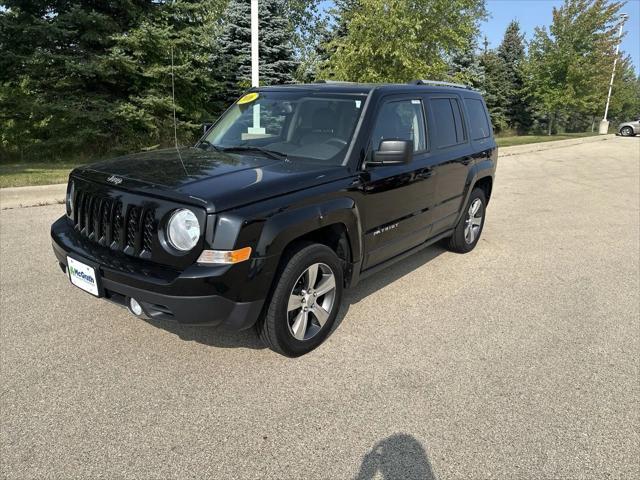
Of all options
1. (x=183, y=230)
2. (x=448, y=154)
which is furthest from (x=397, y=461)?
(x=448, y=154)

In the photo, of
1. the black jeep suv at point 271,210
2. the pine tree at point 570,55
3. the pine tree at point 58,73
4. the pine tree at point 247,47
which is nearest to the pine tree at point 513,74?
the pine tree at point 570,55

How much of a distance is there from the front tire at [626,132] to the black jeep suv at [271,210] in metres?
39.2

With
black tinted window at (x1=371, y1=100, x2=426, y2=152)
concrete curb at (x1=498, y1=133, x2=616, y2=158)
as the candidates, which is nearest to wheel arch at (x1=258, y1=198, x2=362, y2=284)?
black tinted window at (x1=371, y1=100, x2=426, y2=152)

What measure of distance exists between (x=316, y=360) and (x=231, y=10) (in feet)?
54.1

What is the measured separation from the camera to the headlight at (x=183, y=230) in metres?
2.82

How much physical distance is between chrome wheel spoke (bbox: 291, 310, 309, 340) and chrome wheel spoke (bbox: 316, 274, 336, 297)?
0.18 metres

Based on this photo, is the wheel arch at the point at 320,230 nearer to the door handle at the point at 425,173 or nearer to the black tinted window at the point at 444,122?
the door handle at the point at 425,173

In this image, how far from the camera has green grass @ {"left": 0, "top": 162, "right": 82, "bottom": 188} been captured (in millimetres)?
8867

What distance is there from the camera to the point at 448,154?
4895 millimetres

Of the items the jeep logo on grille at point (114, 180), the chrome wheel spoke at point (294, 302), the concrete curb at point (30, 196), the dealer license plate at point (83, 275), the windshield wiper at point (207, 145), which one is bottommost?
the concrete curb at point (30, 196)

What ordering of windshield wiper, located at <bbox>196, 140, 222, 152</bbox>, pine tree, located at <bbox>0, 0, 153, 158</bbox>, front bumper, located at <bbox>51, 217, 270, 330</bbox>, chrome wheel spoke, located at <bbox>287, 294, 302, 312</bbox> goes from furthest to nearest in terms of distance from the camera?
pine tree, located at <bbox>0, 0, 153, 158</bbox> < windshield wiper, located at <bbox>196, 140, 222, 152</bbox> < chrome wheel spoke, located at <bbox>287, 294, 302, 312</bbox> < front bumper, located at <bbox>51, 217, 270, 330</bbox>

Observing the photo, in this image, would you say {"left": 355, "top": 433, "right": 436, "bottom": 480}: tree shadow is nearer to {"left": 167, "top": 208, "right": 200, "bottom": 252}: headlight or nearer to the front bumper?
the front bumper

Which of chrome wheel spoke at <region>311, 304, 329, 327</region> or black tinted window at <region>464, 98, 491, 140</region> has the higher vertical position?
black tinted window at <region>464, 98, 491, 140</region>

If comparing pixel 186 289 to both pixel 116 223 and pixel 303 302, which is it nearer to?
pixel 116 223
